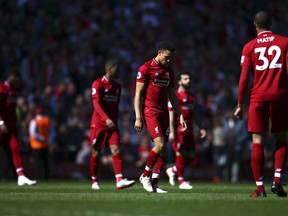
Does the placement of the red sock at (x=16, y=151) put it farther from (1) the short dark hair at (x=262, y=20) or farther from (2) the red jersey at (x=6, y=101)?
(1) the short dark hair at (x=262, y=20)

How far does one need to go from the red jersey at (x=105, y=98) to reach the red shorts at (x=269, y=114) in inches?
185

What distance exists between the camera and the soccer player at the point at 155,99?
16.4 metres

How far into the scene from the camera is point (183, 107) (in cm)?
2091

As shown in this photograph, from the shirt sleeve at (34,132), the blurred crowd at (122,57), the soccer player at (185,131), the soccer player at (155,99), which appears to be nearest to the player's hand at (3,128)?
the soccer player at (185,131)

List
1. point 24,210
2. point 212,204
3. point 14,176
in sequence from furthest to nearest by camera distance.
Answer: point 14,176
point 212,204
point 24,210

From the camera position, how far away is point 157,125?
1641 cm

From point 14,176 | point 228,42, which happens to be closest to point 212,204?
point 14,176

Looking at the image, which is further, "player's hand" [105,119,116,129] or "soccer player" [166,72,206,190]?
"soccer player" [166,72,206,190]

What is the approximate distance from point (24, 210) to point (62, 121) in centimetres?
1663

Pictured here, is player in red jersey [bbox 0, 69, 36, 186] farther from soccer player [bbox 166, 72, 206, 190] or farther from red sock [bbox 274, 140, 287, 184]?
red sock [bbox 274, 140, 287, 184]

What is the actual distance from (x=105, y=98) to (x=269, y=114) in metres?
4.97

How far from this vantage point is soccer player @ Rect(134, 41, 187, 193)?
16375 mm

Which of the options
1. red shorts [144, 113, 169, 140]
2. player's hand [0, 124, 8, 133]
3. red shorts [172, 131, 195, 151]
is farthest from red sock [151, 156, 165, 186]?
player's hand [0, 124, 8, 133]

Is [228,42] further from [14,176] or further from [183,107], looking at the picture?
[183,107]
